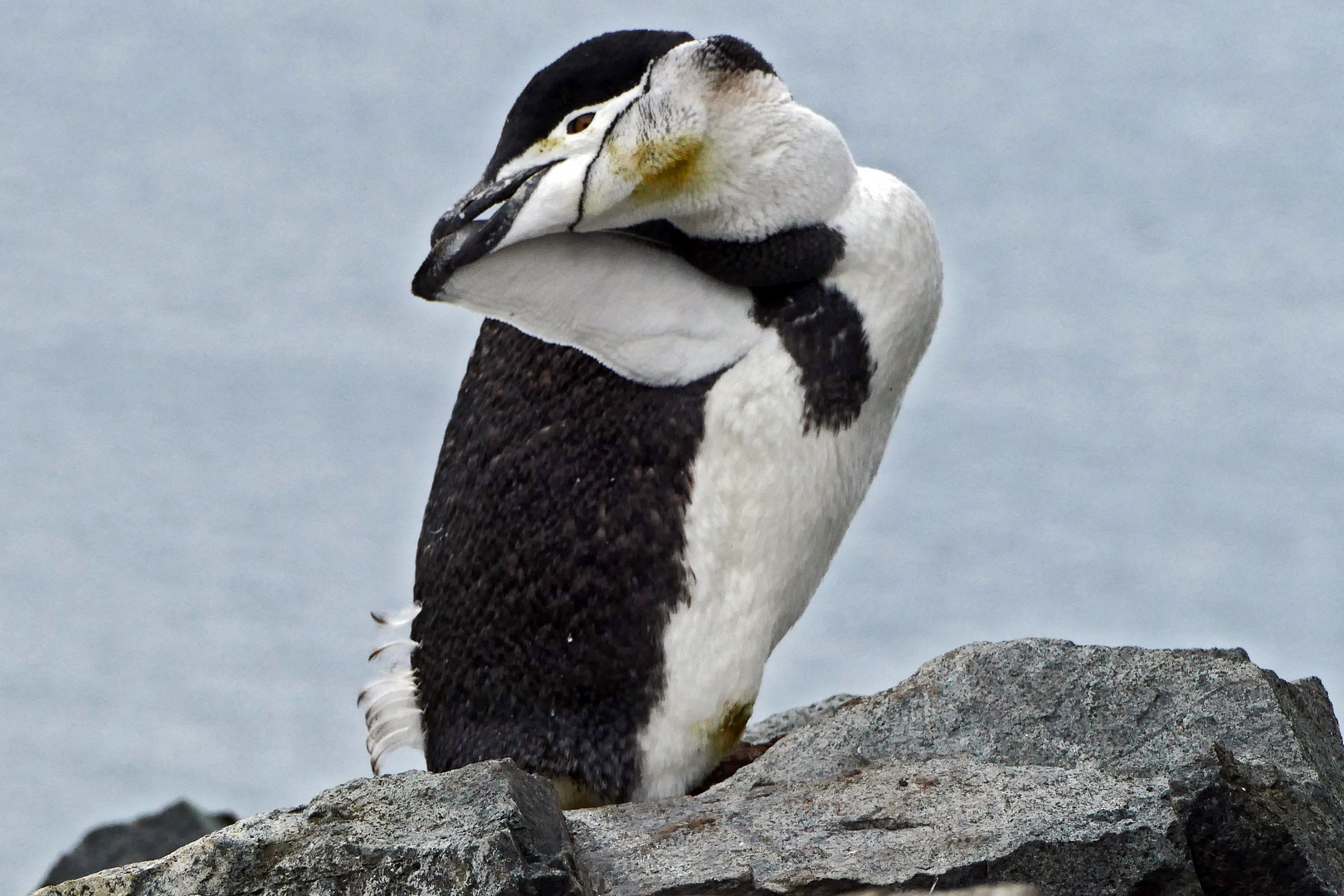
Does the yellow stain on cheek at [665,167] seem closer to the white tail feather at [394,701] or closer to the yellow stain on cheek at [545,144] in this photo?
the yellow stain on cheek at [545,144]

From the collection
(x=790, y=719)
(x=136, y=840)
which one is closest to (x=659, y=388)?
(x=790, y=719)

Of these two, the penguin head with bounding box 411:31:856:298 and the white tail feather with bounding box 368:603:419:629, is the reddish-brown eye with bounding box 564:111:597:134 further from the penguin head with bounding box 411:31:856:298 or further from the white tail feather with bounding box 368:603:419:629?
the white tail feather with bounding box 368:603:419:629

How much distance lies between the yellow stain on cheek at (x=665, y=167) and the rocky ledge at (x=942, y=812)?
0.75 metres

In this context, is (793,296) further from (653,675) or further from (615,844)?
(615,844)

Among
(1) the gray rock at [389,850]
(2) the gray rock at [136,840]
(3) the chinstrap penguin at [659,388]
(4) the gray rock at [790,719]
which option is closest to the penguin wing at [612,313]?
(3) the chinstrap penguin at [659,388]

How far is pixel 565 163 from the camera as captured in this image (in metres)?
2.36

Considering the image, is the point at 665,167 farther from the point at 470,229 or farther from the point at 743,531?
the point at 743,531

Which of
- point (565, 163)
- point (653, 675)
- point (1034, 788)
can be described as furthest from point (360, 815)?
point (565, 163)

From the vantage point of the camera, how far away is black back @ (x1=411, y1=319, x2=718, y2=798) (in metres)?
2.40

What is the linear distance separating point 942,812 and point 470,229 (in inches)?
38.7

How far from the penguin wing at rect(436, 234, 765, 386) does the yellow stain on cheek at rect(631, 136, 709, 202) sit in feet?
0.42

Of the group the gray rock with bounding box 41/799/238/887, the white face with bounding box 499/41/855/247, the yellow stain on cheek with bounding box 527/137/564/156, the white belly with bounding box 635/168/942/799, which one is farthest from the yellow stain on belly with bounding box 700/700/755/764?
the gray rock with bounding box 41/799/238/887

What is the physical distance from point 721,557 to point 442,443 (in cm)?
52

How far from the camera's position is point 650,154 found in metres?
2.34
